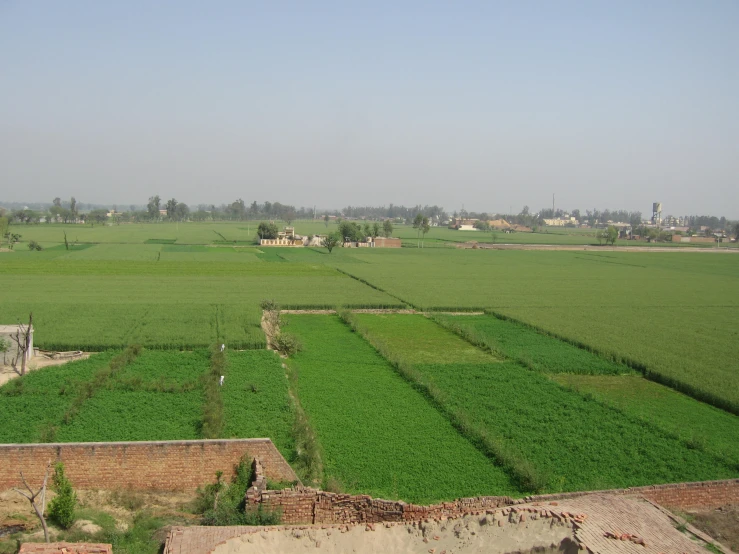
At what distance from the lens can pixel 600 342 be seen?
85.5ft

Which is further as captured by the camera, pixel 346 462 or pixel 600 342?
pixel 600 342

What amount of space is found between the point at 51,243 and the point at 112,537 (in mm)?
72778

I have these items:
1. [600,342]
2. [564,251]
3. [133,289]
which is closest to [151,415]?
[600,342]

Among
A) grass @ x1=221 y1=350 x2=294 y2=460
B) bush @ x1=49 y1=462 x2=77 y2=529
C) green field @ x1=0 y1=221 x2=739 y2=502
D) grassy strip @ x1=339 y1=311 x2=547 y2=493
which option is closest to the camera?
bush @ x1=49 y1=462 x2=77 y2=529

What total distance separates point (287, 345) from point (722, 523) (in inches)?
573

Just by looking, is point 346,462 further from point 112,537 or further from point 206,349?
point 206,349

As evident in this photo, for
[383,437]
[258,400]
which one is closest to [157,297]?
[258,400]

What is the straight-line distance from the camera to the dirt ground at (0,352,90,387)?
62.0 ft

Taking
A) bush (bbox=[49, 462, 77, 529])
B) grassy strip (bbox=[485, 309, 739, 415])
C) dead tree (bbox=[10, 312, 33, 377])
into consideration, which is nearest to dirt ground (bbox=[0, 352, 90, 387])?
dead tree (bbox=[10, 312, 33, 377])

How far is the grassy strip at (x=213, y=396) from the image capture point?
14.4 metres

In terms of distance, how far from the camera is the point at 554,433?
15711 mm

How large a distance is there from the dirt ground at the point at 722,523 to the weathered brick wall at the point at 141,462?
7.49m

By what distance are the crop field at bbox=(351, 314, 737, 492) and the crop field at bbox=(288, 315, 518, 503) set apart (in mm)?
638

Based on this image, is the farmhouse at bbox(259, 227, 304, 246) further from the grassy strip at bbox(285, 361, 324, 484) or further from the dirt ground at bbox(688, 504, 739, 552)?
the dirt ground at bbox(688, 504, 739, 552)
